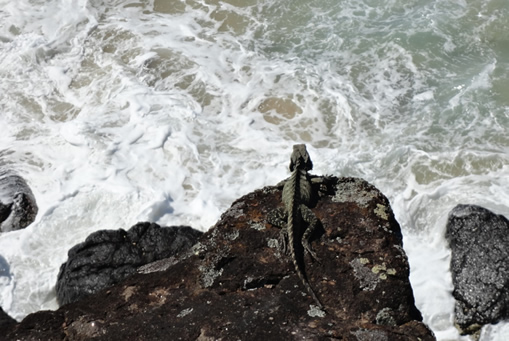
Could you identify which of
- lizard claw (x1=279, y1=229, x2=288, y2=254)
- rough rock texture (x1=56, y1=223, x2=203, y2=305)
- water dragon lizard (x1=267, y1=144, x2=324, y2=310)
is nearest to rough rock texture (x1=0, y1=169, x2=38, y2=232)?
rough rock texture (x1=56, y1=223, x2=203, y2=305)

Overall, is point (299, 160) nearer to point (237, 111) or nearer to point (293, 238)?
point (293, 238)

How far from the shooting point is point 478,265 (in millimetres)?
7777

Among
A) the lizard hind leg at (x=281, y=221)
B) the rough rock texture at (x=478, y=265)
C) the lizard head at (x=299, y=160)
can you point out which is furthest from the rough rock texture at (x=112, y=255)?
the rough rock texture at (x=478, y=265)

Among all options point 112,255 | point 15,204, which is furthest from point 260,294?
point 15,204

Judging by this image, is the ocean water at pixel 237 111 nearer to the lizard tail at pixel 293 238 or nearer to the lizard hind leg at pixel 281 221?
the lizard tail at pixel 293 238

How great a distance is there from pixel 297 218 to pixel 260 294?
0.90 metres

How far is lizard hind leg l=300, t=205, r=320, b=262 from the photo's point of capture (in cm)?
468

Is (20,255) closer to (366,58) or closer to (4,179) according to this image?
(4,179)

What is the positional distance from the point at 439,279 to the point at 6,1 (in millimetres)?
13684

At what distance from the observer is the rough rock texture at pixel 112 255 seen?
7.28 m

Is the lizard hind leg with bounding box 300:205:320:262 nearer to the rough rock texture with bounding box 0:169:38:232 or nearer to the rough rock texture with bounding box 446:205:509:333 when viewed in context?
the rough rock texture with bounding box 446:205:509:333

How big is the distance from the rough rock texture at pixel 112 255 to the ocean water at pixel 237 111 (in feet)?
2.79

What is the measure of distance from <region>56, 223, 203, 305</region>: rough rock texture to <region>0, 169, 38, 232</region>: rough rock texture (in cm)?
195

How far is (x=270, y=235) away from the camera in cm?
A: 493
